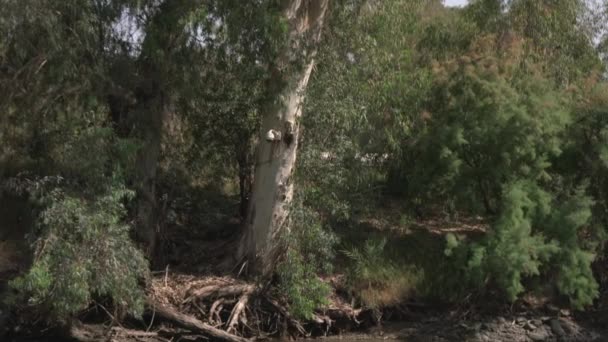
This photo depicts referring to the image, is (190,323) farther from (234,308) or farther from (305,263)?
(305,263)

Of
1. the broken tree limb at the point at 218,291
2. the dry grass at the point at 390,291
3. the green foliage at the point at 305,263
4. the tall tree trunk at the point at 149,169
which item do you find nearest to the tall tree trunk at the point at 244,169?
the tall tree trunk at the point at 149,169

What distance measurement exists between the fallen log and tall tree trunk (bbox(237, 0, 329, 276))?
2.03m

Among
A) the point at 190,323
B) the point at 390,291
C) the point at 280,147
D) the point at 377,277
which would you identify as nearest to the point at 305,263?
the point at 377,277

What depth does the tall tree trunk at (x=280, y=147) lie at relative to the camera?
18062 mm

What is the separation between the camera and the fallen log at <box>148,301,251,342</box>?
54.2ft

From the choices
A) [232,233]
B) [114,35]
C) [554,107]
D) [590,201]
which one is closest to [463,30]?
[554,107]

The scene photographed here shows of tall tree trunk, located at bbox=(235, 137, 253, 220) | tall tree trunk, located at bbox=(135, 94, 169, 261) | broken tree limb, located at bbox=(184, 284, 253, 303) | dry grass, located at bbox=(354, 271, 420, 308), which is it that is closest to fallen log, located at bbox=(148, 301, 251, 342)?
broken tree limb, located at bbox=(184, 284, 253, 303)

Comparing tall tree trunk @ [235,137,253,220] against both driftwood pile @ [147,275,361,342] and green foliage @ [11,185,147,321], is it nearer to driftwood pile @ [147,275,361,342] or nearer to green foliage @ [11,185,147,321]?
driftwood pile @ [147,275,361,342]

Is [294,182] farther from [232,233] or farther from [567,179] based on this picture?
[567,179]

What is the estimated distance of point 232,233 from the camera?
70.7 feet

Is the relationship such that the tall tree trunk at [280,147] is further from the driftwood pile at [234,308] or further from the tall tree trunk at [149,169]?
the tall tree trunk at [149,169]

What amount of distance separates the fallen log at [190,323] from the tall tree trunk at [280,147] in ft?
6.67

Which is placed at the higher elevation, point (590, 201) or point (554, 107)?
point (554, 107)

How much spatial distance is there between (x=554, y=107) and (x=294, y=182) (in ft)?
20.2
